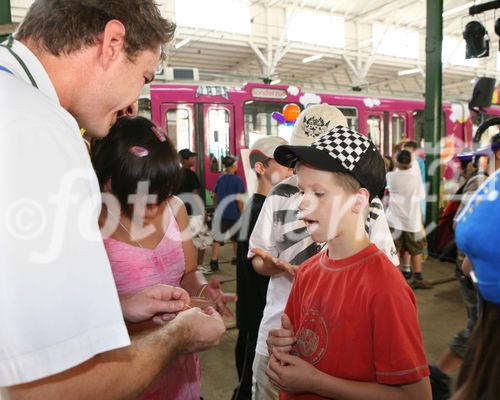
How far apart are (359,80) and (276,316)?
2102 centimetres

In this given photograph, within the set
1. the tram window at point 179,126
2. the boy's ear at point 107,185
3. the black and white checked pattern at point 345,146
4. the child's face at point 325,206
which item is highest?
the tram window at point 179,126

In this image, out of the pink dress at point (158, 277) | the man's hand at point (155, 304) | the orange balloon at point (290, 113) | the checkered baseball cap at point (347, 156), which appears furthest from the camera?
the orange balloon at point (290, 113)

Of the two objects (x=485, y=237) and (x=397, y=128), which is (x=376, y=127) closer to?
(x=397, y=128)

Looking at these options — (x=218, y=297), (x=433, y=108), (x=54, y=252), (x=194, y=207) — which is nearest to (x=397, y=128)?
(x=433, y=108)

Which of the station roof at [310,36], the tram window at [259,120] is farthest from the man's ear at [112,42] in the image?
the station roof at [310,36]

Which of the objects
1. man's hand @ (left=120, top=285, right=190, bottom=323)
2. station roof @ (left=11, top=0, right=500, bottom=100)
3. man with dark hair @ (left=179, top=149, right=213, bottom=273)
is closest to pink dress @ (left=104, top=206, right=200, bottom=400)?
man's hand @ (left=120, top=285, right=190, bottom=323)

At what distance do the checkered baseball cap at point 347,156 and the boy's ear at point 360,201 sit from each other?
0.02 m

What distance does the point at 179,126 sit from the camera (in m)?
8.18

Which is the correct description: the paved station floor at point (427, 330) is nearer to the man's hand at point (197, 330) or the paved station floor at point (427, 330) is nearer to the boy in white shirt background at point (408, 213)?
the boy in white shirt background at point (408, 213)

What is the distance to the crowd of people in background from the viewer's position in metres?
0.77

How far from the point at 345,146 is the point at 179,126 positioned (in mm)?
7016

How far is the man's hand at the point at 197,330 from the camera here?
1.17 meters

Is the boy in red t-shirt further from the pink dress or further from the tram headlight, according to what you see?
the tram headlight

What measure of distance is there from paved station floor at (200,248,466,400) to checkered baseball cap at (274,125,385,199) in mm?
2599
